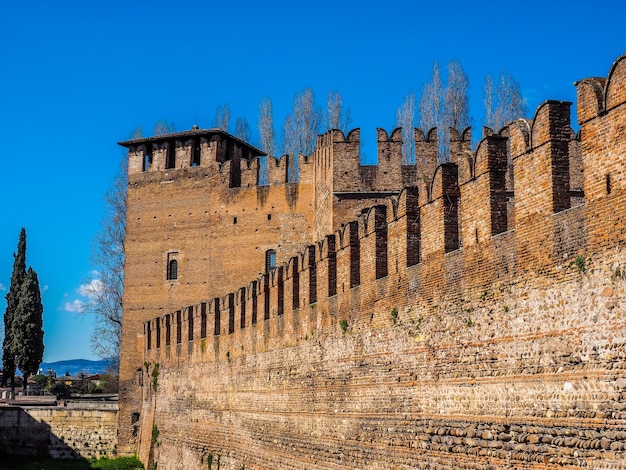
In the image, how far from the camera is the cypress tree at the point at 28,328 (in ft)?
117

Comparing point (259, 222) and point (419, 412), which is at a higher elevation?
point (259, 222)

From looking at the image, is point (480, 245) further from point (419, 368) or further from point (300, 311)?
point (300, 311)

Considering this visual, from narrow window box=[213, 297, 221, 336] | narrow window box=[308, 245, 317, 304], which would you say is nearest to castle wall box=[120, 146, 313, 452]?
narrow window box=[213, 297, 221, 336]

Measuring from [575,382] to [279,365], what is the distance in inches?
360

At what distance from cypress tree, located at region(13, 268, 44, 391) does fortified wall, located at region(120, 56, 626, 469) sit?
64.4 ft

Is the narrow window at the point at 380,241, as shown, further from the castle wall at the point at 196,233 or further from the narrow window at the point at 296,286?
the castle wall at the point at 196,233

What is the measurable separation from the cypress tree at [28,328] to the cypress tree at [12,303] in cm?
52

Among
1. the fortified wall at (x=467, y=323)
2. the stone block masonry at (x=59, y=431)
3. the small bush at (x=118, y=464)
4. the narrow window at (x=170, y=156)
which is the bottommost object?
the small bush at (x=118, y=464)

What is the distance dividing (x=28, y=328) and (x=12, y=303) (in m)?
2.44

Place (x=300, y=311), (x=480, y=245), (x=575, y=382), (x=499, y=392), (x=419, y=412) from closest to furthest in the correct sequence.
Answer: (x=575, y=382) < (x=499, y=392) < (x=480, y=245) < (x=419, y=412) < (x=300, y=311)

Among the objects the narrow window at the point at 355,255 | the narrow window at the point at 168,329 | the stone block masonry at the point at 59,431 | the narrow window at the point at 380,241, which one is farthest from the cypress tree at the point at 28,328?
the narrow window at the point at 380,241

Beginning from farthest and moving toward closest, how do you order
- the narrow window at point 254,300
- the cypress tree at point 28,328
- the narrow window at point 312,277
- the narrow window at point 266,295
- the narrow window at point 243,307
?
the cypress tree at point 28,328
the narrow window at point 243,307
the narrow window at point 254,300
the narrow window at point 266,295
the narrow window at point 312,277

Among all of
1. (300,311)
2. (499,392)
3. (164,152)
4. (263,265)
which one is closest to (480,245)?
Result: (499,392)

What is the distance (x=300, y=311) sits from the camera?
1573cm
